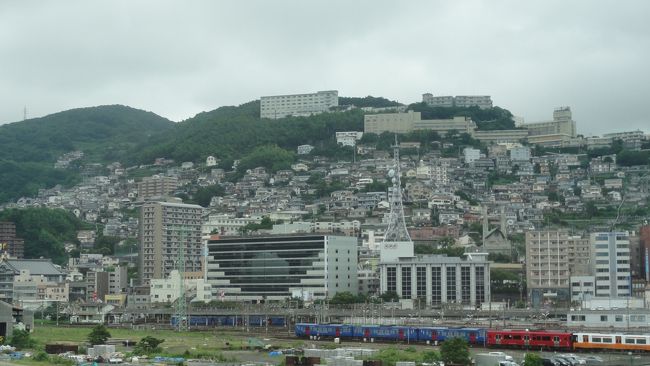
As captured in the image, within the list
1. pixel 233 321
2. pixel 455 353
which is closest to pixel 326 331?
pixel 233 321

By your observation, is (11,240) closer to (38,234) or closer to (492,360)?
(38,234)

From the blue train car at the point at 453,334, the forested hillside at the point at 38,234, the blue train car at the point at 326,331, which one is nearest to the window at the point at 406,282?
the blue train car at the point at 326,331

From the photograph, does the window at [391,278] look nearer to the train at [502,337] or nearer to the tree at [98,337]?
the train at [502,337]

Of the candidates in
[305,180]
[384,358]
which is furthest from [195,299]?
[305,180]

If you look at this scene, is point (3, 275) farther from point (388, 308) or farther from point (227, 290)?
point (388, 308)

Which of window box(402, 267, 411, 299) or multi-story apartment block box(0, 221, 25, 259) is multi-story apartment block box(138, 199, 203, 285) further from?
window box(402, 267, 411, 299)
